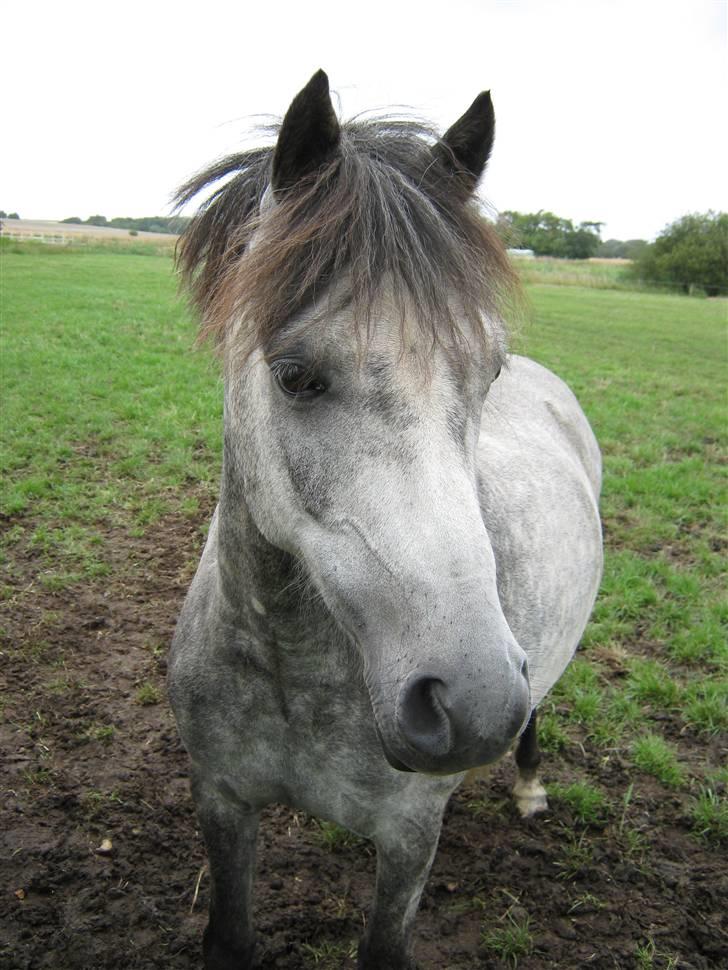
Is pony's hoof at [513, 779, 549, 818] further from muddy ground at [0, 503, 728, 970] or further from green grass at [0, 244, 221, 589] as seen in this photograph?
green grass at [0, 244, 221, 589]

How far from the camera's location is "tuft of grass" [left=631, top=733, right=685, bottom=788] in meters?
3.75

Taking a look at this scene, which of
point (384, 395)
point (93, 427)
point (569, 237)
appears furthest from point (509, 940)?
point (569, 237)

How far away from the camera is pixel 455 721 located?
1.31 meters

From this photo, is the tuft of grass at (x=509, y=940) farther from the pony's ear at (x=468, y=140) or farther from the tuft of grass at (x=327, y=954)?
the pony's ear at (x=468, y=140)

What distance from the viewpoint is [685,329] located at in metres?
22.0

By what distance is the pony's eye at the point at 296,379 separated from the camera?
1550mm

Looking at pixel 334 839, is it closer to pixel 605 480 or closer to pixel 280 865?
pixel 280 865

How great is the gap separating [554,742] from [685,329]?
21.0 m

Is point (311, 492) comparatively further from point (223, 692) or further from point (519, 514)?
point (519, 514)

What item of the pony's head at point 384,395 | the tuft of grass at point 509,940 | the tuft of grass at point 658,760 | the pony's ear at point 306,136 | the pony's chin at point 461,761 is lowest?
the tuft of grass at point 509,940

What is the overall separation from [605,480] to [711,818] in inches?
174

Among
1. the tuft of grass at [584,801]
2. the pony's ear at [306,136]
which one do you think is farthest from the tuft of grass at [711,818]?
the pony's ear at [306,136]

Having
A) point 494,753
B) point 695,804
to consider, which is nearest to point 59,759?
point 494,753

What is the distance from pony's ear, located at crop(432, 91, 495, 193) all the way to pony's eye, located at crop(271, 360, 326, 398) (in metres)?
0.75
